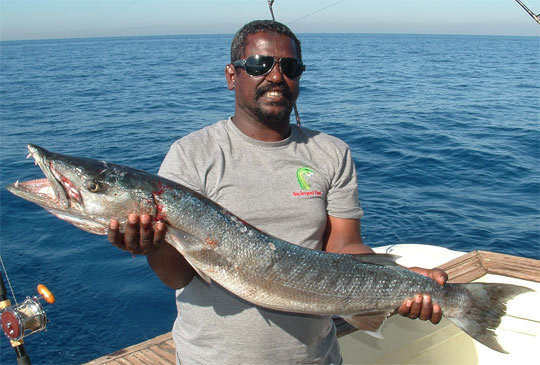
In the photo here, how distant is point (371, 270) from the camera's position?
9.29 feet

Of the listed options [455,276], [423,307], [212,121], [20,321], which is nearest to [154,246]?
[423,307]

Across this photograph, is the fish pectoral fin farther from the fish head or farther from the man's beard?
the fish head

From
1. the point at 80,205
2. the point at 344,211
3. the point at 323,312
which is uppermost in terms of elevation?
the point at 80,205

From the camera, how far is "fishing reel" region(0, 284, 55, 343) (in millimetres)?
3975

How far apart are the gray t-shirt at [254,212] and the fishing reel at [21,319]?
200 centimetres

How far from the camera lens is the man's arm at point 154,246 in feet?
7.66

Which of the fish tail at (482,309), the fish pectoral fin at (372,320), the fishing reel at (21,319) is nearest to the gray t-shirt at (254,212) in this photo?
the fish pectoral fin at (372,320)

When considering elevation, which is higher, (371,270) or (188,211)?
(188,211)

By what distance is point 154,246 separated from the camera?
2.43 meters

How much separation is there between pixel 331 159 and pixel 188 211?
3.01ft

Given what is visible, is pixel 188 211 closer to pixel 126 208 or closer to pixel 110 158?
A: pixel 126 208

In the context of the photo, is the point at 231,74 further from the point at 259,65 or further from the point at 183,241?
the point at 183,241

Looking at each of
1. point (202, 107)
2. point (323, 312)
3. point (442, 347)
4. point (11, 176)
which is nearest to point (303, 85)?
point (202, 107)

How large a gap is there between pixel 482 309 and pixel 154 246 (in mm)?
2070
